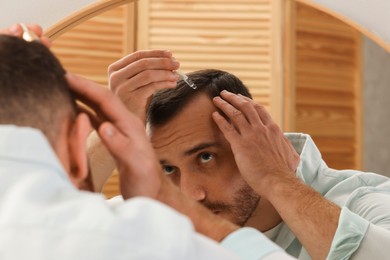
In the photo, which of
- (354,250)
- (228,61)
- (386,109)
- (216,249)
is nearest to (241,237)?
(216,249)

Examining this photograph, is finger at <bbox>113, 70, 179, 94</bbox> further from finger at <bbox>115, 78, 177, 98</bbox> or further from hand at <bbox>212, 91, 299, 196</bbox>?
hand at <bbox>212, 91, 299, 196</bbox>

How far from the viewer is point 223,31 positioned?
2352mm

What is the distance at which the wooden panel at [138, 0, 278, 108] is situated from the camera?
235 cm

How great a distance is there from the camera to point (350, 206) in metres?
1.20

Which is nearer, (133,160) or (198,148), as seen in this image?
(133,160)

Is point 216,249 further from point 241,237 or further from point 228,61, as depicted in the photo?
point 228,61

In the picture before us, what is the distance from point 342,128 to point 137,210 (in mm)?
2172

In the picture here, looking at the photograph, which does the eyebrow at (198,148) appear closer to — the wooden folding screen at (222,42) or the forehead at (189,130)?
the forehead at (189,130)

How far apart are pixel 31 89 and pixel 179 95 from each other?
0.77 metres

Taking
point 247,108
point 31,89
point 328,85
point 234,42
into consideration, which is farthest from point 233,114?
point 328,85

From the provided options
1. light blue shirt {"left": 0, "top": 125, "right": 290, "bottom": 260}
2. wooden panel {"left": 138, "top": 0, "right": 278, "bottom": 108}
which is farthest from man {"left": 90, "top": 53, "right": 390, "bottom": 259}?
wooden panel {"left": 138, "top": 0, "right": 278, "bottom": 108}

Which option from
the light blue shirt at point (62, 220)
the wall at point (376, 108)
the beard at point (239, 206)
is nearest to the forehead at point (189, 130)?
the beard at point (239, 206)

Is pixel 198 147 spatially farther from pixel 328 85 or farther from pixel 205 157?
pixel 328 85

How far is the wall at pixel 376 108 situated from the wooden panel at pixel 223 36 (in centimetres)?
55
